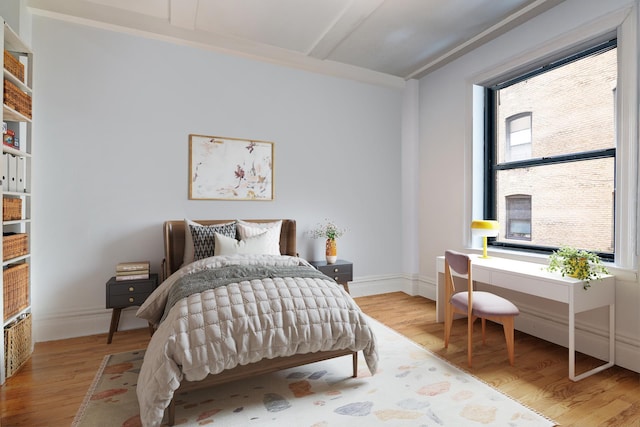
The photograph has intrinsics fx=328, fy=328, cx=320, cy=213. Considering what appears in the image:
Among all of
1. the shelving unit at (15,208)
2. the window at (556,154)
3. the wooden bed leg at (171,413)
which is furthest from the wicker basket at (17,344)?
the window at (556,154)

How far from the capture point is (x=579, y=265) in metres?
2.43

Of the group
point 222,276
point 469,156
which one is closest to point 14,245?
point 222,276

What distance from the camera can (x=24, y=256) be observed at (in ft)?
8.83

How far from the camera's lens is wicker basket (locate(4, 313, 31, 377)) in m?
2.35

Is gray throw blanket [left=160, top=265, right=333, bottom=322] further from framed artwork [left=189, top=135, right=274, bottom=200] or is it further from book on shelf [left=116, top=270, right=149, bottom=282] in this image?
framed artwork [left=189, top=135, right=274, bottom=200]

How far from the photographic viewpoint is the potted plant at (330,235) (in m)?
4.02

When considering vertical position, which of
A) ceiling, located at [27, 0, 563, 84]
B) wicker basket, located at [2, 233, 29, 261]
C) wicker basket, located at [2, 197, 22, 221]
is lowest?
wicker basket, located at [2, 233, 29, 261]

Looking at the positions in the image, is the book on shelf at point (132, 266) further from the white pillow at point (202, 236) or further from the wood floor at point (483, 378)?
the wood floor at point (483, 378)

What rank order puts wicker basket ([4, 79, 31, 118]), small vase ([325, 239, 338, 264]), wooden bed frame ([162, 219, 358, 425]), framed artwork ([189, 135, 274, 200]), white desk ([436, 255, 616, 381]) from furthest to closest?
1. small vase ([325, 239, 338, 264])
2. framed artwork ([189, 135, 274, 200])
3. wicker basket ([4, 79, 31, 118])
4. white desk ([436, 255, 616, 381])
5. wooden bed frame ([162, 219, 358, 425])

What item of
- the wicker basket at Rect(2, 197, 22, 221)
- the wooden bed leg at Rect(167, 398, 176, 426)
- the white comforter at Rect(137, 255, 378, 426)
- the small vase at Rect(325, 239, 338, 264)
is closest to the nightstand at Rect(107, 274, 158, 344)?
the wicker basket at Rect(2, 197, 22, 221)

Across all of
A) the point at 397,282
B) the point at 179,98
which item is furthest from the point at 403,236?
the point at 179,98

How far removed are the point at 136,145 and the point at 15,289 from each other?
161 centimetres

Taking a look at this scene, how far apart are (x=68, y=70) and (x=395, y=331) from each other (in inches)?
159

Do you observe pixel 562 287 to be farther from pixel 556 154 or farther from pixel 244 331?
pixel 244 331
